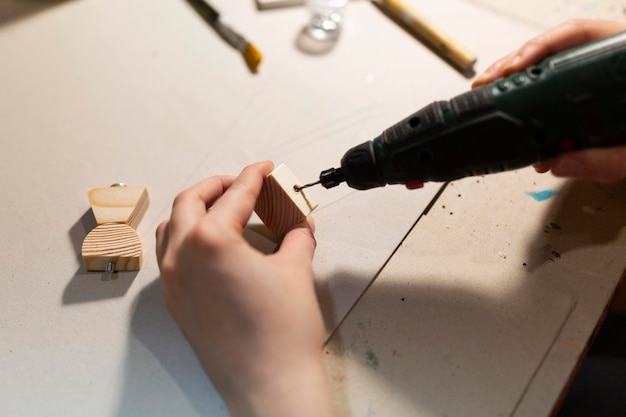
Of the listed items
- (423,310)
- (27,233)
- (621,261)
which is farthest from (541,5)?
(27,233)

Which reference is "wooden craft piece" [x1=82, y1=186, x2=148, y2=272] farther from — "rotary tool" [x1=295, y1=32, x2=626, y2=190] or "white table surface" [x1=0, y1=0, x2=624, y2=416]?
"rotary tool" [x1=295, y1=32, x2=626, y2=190]

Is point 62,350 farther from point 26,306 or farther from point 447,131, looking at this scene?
point 447,131

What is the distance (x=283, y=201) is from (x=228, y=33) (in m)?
0.45

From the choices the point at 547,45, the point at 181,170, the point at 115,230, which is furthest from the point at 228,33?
the point at 547,45

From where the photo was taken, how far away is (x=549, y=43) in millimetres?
679

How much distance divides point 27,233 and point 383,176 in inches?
20.0

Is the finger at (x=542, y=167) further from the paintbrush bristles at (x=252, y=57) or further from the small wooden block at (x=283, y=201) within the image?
the paintbrush bristles at (x=252, y=57)

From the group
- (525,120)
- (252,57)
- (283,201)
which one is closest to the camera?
(525,120)

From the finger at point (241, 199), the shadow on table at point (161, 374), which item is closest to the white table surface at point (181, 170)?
the shadow on table at point (161, 374)

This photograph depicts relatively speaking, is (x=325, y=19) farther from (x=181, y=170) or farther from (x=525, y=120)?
(x=525, y=120)

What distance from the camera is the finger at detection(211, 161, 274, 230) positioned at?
0.58m

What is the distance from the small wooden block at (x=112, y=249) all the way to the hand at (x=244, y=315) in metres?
0.11

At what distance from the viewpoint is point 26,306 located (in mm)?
658

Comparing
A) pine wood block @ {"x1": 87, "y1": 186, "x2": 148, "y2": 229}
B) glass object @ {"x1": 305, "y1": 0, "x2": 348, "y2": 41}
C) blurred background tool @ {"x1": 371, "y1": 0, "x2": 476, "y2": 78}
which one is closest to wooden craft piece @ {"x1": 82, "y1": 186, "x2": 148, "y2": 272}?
pine wood block @ {"x1": 87, "y1": 186, "x2": 148, "y2": 229}
